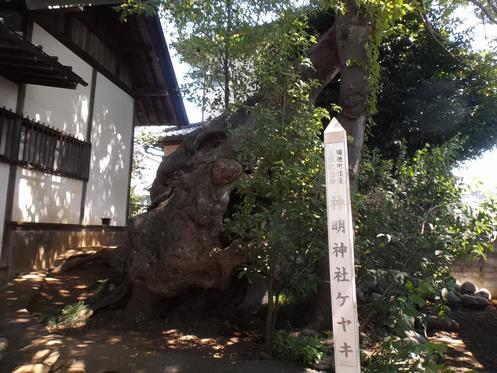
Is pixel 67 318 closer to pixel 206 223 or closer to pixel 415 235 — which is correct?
pixel 206 223

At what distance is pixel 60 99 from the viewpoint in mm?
9539

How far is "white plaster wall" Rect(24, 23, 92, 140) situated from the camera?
870 centimetres

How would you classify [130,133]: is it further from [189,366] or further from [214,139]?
[189,366]

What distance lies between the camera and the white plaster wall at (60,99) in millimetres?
8703

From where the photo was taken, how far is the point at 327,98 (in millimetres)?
Answer: 11141

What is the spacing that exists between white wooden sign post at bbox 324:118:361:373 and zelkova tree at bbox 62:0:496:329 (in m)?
1.21

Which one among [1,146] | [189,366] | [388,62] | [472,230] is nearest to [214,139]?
[1,146]

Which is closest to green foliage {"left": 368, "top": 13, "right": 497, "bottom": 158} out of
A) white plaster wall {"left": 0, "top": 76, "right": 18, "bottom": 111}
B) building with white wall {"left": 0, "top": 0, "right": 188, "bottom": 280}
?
building with white wall {"left": 0, "top": 0, "right": 188, "bottom": 280}

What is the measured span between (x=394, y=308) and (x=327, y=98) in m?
7.65

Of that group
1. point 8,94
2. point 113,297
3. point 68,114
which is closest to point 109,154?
point 68,114

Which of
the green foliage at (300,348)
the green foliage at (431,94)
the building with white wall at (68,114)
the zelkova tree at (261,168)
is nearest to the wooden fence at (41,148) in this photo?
the building with white wall at (68,114)

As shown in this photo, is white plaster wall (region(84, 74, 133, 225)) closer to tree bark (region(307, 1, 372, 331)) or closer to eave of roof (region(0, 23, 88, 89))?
eave of roof (region(0, 23, 88, 89))

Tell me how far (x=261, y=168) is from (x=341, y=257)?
217 cm

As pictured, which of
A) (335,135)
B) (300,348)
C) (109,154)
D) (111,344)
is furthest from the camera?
(109,154)
